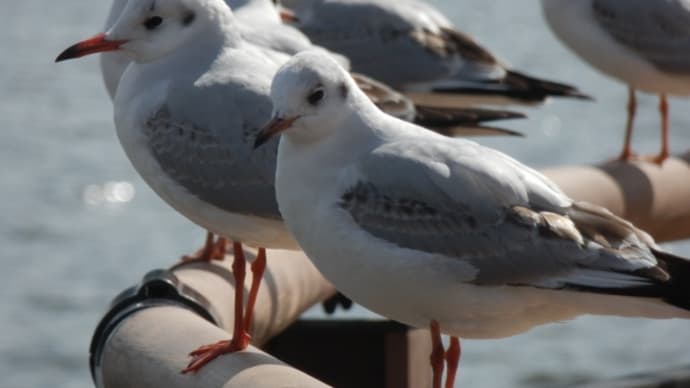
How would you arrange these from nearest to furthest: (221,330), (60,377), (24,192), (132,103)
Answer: (221,330) → (132,103) → (60,377) → (24,192)

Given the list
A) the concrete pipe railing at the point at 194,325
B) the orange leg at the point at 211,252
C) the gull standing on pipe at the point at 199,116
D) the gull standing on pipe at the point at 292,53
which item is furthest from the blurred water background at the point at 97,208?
the gull standing on pipe at the point at 199,116

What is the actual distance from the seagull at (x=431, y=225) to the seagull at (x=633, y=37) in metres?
3.55

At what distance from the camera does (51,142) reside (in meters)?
16.1

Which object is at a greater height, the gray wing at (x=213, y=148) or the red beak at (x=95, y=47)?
the red beak at (x=95, y=47)

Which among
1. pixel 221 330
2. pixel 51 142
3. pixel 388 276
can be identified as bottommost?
pixel 51 142

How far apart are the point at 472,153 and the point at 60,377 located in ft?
27.2

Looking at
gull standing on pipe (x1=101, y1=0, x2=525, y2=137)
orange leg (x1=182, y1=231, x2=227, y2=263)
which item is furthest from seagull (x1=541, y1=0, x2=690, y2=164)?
orange leg (x1=182, y1=231, x2=227, y2=263)

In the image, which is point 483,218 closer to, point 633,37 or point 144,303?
point 144,303

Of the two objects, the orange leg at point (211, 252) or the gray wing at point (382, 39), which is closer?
the orange leg at point (211, 252)

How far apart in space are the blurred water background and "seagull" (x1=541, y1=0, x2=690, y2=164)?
116 inches

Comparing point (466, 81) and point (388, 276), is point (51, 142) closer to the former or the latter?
point (466, 81)

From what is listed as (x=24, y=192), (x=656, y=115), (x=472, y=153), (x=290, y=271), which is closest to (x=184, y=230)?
(x=24, y=192)

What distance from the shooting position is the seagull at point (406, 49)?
24.0 ft

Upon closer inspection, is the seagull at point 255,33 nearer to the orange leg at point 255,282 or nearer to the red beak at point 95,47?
the red beak at point 95,47
